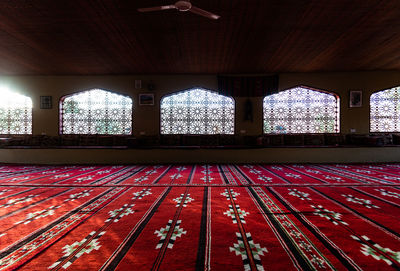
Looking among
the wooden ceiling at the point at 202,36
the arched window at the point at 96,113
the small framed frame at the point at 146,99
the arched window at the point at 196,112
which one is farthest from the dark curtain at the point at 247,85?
the arched window at the point at 96,113

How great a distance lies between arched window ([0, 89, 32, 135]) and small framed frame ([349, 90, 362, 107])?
37.2 feet

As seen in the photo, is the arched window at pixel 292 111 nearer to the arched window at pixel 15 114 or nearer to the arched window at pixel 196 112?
the arched window at pixel 196 112

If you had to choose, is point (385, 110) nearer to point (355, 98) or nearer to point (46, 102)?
point (355, 98)

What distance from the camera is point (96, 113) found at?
7.41 metres

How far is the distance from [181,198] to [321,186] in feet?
8.17

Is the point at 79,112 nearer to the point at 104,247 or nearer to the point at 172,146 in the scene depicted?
the point at 172,146

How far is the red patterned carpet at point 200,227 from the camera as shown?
1451mm

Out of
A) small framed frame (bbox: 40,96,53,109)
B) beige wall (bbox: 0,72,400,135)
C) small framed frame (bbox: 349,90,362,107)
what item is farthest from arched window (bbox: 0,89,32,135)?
small framed frame (bbox: 349,90,362,107)

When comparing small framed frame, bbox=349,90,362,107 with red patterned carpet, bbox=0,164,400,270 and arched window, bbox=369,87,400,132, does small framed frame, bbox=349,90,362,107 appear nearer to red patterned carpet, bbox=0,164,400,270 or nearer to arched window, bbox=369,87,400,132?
arched window, bbox=369,87,400,132

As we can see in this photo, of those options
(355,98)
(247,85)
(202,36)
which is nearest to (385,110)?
(355,98)

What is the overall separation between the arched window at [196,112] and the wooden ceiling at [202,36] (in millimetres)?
1086

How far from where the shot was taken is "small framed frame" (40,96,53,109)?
724 centimetres

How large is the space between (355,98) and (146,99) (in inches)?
286

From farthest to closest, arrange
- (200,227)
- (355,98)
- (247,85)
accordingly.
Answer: (247,85)
(355,98)
(200,227)
